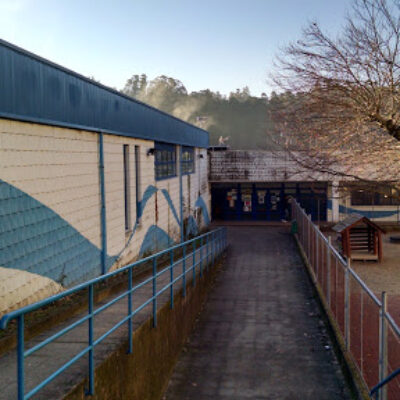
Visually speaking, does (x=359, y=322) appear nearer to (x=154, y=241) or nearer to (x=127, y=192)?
(x=127, y=192)

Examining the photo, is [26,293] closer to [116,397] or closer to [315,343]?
[116,397]

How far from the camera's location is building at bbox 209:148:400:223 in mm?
30969

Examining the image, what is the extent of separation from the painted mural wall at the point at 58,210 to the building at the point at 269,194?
16905mm

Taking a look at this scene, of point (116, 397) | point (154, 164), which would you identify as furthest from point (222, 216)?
point (116, 397)

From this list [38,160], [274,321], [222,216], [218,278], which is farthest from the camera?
[222,216]

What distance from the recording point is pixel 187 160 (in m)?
23.8

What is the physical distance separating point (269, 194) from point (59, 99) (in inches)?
999

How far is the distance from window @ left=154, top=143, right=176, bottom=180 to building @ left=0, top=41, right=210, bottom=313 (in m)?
0.63

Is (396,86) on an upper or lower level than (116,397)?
upper

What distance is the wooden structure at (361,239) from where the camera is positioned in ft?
62.2

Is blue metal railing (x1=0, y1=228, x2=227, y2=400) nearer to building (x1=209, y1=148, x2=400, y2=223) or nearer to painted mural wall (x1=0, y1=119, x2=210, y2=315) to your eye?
painted mural wall (x1=0, y1=119, x2=210, y2=315)

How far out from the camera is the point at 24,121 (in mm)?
7832

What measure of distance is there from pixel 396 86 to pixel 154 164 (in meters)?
7.78

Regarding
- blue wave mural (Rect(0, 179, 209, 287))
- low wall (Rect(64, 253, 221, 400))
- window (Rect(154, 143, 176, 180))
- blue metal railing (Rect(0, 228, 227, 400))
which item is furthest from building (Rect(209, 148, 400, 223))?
low wall (Rect(64, 253, 221, 400))
